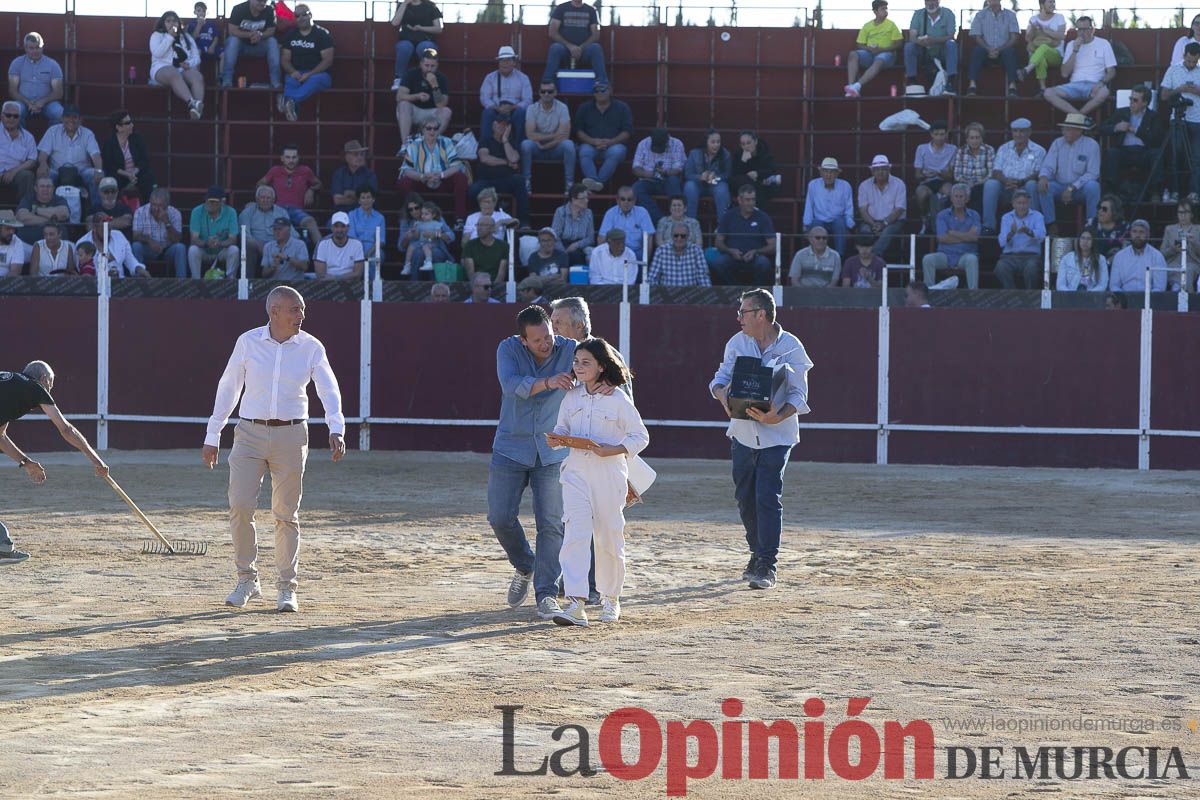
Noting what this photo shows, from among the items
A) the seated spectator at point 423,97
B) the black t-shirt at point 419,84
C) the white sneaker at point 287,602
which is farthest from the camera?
the black t-shirt at point 419,84

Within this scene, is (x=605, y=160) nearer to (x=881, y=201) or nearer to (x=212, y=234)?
(x=881, y=201)

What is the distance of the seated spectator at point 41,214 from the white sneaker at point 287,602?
11.7 meters

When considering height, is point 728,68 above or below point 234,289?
above

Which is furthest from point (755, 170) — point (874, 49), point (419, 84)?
point (419, 84)

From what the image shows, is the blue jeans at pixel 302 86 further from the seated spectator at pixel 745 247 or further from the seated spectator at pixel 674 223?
the seated spectator at pixel 745 247

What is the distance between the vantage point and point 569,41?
22547mm

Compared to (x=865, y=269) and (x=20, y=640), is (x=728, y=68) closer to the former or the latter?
(x=865, y=269)

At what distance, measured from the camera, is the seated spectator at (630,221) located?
19766 mm

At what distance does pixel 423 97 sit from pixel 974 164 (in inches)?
270

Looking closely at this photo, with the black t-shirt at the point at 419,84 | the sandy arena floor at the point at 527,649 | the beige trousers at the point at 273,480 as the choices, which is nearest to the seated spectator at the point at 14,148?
the black t-shirt at the point at 419,84

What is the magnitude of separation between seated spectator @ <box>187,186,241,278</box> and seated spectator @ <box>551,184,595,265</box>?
12.0 feet

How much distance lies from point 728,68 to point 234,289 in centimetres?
836

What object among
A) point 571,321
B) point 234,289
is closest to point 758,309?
point 571,321

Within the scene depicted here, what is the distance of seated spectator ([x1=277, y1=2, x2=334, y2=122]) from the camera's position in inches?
894
